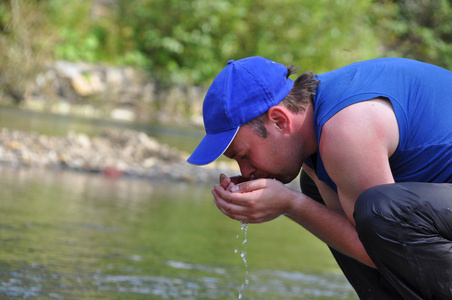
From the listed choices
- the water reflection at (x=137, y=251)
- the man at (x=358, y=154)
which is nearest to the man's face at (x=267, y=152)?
the man at (x=358, y=154)

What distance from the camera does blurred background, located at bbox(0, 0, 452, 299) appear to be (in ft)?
10.8

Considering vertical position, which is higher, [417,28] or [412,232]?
[417,28]

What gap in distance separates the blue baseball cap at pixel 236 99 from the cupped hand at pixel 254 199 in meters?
0.15

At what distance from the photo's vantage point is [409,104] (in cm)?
209

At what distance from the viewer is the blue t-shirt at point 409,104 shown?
6.79 feet

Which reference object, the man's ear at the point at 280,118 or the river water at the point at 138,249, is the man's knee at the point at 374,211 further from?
the river water at the point at 138,249

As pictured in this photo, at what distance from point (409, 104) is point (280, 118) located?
41 centimetres

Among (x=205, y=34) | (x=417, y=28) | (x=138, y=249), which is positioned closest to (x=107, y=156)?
(x=138, y=249)

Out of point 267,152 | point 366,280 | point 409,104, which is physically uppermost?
point 409,104

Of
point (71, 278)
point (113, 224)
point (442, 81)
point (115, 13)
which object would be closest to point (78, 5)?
point (115, 13)

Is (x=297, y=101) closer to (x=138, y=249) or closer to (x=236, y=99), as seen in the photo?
(x=236, y=99)

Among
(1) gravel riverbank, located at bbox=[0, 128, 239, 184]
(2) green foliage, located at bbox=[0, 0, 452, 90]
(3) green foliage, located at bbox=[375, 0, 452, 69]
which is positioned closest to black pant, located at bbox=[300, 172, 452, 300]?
(1) gravel riverbank, located at bbox=[0, 128, 239, 184]

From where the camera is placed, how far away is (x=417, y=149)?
2.10 metres

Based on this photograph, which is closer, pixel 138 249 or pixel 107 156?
pixel 138 249
